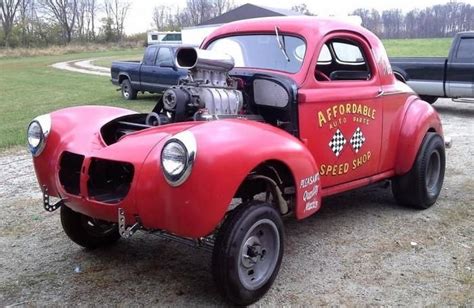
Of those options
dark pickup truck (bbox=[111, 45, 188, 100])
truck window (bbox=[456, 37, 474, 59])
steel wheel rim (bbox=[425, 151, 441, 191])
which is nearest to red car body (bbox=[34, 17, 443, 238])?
steel wheel rim (bbox=[425, 151, 441, 191])

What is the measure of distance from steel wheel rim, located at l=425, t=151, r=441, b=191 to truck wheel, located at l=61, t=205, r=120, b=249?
3192 millimetres

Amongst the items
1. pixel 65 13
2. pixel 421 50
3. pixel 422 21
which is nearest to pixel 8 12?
pixel 65 13

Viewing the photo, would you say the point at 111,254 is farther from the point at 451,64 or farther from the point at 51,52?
the point at 51,52

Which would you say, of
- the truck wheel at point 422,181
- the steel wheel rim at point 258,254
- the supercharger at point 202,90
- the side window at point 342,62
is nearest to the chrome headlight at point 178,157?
the steel wheel rim at point 258,254

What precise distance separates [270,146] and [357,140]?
1.36m

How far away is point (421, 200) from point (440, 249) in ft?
3.19

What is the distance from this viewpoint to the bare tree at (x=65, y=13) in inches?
3076

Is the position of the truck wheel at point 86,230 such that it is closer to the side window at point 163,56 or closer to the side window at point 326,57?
the side window at point 326,57

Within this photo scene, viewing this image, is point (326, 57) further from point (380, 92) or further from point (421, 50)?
point (421, 50)

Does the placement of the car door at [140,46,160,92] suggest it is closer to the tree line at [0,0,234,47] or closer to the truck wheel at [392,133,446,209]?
the truck wheel at [392,133,446,209]

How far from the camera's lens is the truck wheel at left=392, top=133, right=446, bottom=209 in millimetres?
5348

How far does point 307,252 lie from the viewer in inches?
176

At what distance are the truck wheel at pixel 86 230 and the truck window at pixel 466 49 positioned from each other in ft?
33.3

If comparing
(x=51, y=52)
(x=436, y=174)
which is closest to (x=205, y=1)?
(x=51, y=52)
